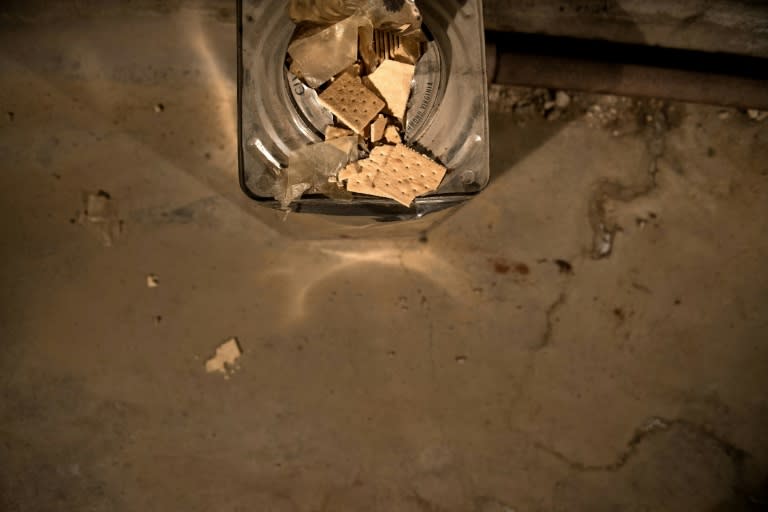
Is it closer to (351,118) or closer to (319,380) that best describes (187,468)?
(319,380)

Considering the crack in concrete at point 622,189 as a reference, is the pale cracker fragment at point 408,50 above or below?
above

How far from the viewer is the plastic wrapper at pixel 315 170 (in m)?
1.24

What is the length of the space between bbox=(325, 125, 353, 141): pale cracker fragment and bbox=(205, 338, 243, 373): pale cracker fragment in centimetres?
93

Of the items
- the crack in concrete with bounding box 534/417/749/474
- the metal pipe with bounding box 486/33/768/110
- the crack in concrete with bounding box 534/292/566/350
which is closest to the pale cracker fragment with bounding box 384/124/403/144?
the metal pipe with bounding box 486/33/768/110

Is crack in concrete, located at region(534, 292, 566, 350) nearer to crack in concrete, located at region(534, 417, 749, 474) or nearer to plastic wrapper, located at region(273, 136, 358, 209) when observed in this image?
crack in concrete, located at region(534, 417, 749, 474)

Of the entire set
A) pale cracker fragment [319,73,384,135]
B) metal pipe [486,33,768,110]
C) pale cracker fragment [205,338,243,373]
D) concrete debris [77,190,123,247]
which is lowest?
pale cracker fragment [205,338,243,373]

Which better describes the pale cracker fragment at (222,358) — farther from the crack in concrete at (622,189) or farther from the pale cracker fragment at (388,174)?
the crack in concrete at (622,189)

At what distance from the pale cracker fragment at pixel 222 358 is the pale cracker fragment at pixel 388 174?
2.95 feet

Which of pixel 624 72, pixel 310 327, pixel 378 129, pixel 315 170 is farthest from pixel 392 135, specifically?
pixel 624 72

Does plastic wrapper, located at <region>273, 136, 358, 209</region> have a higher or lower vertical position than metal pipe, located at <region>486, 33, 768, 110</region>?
lower

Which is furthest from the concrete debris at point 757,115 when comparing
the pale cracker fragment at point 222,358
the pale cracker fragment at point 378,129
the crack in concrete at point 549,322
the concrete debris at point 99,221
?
the concrete debris at point 99,221

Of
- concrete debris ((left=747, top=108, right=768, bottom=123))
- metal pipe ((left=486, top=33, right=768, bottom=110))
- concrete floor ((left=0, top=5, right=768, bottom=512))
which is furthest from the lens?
concrete debris ((left=747, top=108, right=768, bottom=123))

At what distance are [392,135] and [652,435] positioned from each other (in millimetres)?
1494

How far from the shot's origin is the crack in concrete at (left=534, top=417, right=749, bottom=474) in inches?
75.8
